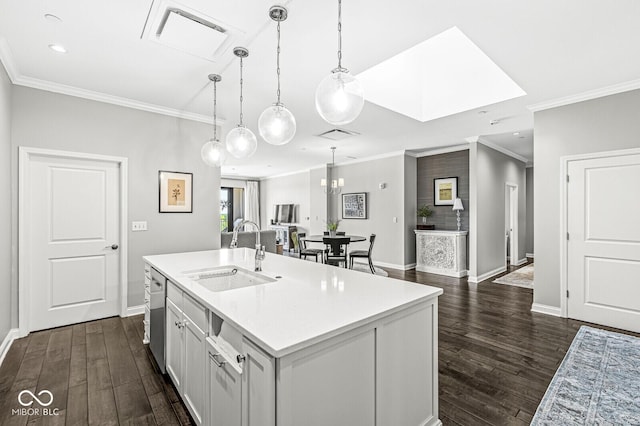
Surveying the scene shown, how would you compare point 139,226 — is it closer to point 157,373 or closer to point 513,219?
point 157,373

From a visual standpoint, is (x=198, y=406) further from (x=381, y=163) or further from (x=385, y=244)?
(x=381, y=163)

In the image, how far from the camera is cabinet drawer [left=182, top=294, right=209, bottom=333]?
5.11ft

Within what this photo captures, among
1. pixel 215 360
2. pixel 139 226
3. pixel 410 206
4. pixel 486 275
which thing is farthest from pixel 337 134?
pixel 215 360

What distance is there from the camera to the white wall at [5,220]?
271 cm

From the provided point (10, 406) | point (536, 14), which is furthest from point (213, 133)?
point (536, 14)

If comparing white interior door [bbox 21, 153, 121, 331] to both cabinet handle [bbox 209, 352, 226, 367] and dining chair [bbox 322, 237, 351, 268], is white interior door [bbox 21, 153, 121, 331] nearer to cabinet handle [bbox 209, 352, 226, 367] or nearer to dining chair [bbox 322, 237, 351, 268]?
cabinet handle [bbox 209, 352, 226, 367]

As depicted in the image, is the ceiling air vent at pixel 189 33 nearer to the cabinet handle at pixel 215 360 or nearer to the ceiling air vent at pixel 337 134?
the cabinet handle at pixel 215 360

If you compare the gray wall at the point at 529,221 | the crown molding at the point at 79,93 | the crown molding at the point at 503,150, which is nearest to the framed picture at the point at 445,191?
the crown molding at the point at 503,150

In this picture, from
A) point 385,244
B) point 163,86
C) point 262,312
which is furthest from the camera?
point 385,244

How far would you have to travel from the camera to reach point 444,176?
21.2 ft

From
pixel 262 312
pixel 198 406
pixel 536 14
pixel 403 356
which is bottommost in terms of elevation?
pixel 198 406

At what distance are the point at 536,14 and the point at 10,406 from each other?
14.0ft

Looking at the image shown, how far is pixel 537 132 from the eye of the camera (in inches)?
150

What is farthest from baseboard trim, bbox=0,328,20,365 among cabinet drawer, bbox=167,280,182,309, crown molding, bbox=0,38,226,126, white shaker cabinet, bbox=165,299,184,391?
crown molding, bbox=0,38,226,126
